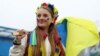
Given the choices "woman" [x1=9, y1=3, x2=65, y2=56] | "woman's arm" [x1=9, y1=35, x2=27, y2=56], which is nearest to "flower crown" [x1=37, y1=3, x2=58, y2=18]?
"woman" [x1=9, y1=3, x2=65, y2=56]

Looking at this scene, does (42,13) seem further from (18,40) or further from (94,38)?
(94,38)

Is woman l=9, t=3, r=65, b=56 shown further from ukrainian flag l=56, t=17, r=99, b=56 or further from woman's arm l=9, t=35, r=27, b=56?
ukrainian flag l=56, t=17, r=99, b=56

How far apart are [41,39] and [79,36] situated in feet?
0.80

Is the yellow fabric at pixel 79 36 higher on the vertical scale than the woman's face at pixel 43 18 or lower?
lower

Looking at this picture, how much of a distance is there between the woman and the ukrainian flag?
10 centimetres

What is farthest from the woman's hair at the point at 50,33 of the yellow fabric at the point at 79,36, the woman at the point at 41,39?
the yellow fabric at the point at 79,36

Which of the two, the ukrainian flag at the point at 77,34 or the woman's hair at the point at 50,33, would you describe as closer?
the woman's hair at the point at 50,33

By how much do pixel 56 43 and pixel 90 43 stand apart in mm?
194

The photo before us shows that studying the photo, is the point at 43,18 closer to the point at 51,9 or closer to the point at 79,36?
the point at 51,9

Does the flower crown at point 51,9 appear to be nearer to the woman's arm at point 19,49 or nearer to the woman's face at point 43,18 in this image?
the woman's face at point 43,18

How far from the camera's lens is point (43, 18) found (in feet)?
3.40

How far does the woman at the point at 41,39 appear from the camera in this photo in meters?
0.99

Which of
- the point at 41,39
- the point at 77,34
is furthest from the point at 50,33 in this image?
the point at 77,34

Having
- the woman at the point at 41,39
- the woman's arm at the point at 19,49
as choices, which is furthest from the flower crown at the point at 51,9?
the woman's arm at the point at 19,49
